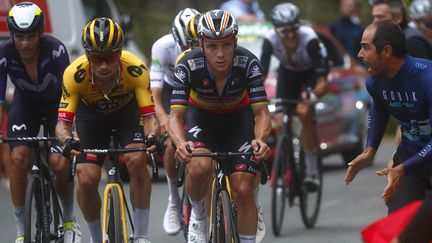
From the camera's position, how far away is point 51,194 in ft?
33.0

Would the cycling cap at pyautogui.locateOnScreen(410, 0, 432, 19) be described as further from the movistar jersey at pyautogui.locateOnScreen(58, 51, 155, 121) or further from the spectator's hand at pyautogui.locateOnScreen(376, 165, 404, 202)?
the spectator's hand at pyautogui.locateOnScreen(376, 165, 404, 202)

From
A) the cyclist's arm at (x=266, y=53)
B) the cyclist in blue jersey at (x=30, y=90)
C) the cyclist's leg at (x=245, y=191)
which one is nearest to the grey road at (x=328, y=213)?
the cyclist in blue jersey at (x=30, y=90)

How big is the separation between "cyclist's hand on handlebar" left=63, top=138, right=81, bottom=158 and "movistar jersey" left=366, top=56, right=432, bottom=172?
203 cm

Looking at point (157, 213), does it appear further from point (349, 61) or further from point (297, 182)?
point (349, 61)

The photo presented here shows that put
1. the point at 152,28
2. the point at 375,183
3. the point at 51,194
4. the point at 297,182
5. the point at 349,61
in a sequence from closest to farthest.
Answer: the point at 51,194, the point at 297,182, the point at 375,183, the point at 349,61, the point at 152,28

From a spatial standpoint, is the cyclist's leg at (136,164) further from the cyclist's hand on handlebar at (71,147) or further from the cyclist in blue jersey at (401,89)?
the cyclist in blue jersey at (401,89)

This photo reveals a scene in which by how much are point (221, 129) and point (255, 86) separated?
570 millimetres

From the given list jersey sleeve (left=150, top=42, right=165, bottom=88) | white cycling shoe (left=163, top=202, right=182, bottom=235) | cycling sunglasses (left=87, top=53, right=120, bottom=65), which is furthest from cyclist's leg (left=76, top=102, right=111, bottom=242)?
jersey sleeve (left=150, top=42, right=165, bottom=88)

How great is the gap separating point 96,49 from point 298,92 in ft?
16.0

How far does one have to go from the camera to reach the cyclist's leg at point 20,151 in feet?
32.3

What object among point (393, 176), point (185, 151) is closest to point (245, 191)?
point (185, 151)

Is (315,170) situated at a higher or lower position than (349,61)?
lower

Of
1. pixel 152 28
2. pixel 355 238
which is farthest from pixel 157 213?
pixel 152 28

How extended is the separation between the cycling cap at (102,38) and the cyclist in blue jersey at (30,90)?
34.5 inches
